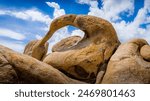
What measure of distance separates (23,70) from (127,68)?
3.35 metres

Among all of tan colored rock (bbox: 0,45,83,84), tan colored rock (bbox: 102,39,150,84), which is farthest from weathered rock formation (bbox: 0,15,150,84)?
tan colored rock (bbox: 0,45,83,84)

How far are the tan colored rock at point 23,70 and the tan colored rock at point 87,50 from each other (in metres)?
2.51

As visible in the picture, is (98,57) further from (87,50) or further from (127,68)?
(127,68)

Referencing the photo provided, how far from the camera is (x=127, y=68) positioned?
10.6m

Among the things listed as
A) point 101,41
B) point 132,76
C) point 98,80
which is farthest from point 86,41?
point 132,76

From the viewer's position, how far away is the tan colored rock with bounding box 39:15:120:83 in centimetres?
1155

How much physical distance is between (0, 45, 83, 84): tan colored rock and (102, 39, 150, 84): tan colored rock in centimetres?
218

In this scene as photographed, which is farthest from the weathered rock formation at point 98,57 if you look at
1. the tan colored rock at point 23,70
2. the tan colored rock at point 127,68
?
the tan colored rock at point 23,70

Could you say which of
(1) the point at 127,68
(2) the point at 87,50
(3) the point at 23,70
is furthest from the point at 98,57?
(3) the point at 23,70

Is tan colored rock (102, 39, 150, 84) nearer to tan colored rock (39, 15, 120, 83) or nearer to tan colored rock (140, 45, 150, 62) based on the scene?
tan colored rock (140, 45, 150, 62)

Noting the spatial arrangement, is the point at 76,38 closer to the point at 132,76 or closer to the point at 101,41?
the point at 101,41

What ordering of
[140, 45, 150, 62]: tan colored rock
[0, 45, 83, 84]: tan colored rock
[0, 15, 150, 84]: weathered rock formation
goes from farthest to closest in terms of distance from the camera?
[140, 45, 150, 62]: tan colored rock, [0, 15, 150, 84]: weathered rock formation, [0, 45, 83, 84]: tan colored rock

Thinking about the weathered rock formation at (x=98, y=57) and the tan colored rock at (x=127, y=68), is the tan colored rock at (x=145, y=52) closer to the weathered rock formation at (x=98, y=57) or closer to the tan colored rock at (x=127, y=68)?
the weathered rock formation at (x=98, y=57)

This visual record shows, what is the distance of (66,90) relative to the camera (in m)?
7.60
